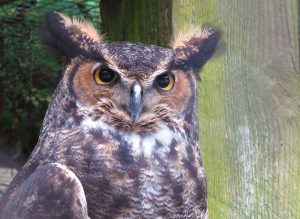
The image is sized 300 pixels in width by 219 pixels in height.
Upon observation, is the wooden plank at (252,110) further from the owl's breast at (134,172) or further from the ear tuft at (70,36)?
the ear tuft at (70,36)

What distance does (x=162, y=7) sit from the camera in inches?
72.5

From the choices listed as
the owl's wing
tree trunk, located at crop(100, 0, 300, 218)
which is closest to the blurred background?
tree trunk, located at crop(100, 0, 300, 218)

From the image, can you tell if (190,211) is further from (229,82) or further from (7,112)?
(7,112)

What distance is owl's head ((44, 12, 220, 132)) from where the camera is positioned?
5.94 ft

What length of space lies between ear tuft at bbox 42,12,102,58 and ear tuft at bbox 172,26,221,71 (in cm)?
25

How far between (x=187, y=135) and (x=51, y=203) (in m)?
0.52

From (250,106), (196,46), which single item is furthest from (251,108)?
(196,46)

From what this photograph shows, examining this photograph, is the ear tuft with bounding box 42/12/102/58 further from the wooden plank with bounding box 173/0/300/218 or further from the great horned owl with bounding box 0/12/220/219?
the wooden plank with bounding box 173/0/300/218

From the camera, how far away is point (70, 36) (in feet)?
6.21

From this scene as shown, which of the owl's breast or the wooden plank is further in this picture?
the wooden plank

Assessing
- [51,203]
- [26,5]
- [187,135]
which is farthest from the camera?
[26,5]

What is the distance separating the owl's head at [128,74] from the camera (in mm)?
1812

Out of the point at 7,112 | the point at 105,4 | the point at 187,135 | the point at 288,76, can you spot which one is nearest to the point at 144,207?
the point at 187,135

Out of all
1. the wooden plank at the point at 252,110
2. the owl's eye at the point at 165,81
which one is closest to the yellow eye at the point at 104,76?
the owl's eye at the point at 165,81
